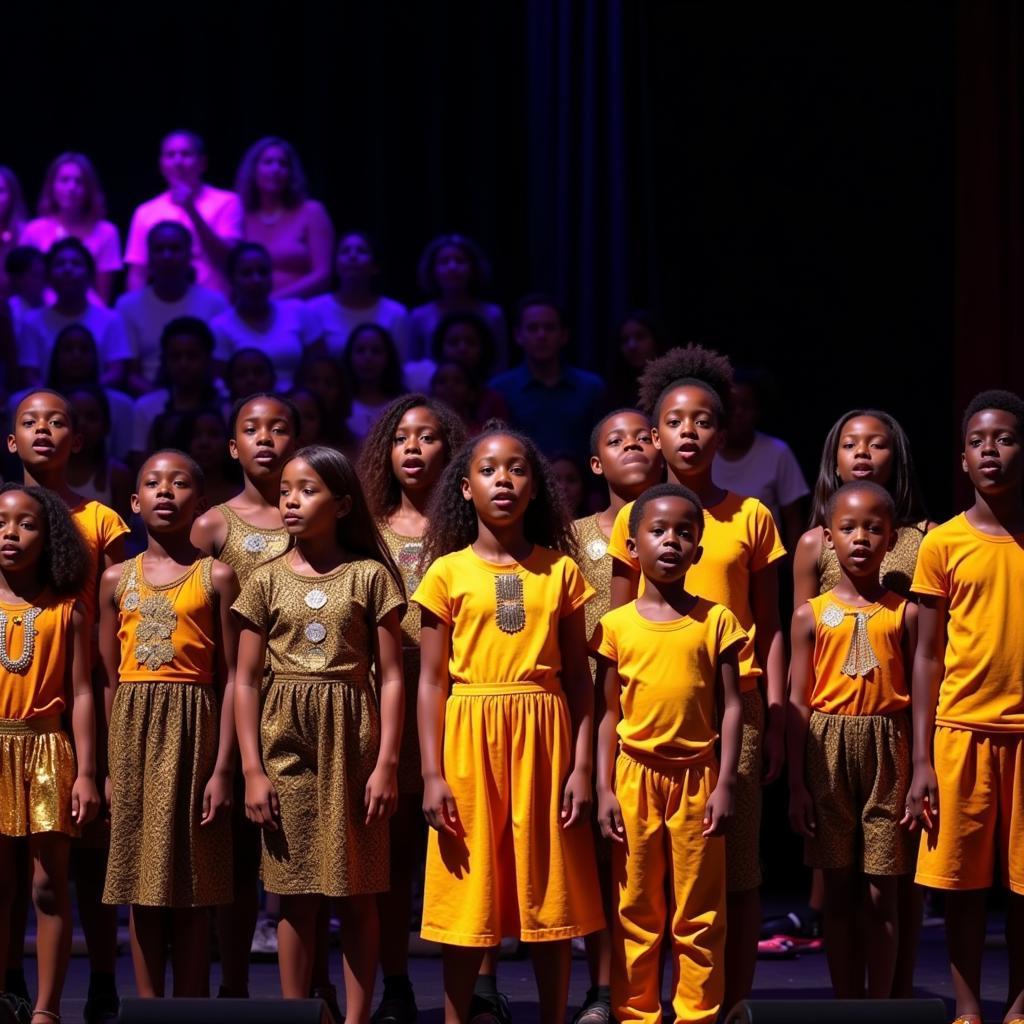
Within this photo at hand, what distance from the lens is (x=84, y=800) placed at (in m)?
4.62

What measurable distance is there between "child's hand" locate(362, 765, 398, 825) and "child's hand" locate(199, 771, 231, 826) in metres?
→ 0.33

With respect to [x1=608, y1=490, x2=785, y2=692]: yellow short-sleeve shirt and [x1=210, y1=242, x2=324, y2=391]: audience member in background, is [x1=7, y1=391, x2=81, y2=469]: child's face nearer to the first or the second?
[x1=608, y1=490, x2=785, y2=692]: yellow short-sleeve shirt

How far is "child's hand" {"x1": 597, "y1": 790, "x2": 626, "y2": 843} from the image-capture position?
436 cm

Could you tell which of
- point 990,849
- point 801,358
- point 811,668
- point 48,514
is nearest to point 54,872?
point 48,514

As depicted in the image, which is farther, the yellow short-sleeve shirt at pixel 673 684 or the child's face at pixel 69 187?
the child's face at pixel 69 187

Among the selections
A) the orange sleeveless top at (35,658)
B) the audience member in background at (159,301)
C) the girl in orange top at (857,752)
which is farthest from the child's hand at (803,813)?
the audience member in background at (159,301)

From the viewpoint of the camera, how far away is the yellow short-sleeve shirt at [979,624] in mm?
4535

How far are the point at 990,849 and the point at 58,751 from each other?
2.19m

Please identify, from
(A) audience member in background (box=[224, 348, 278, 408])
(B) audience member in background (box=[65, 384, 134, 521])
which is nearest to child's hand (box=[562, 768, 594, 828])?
(B) audience member in background (box=[65, 384, 134, 521])

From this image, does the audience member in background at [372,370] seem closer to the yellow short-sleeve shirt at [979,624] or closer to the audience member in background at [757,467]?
the audience member in background at [757,467]

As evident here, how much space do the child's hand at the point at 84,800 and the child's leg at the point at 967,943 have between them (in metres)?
2.00

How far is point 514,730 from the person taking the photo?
4.43 metres

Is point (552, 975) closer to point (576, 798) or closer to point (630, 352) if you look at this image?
point (576, 798)

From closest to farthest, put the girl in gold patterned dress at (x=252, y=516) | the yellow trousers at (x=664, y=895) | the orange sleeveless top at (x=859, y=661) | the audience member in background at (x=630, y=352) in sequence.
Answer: the yellow trousers at (x=664, y=895)
the orange sleeveless top at (x=859, y=661)
the girl in gold patterned dress at (x=252, y=516)
the audience member in background at (x=630, y=352)
